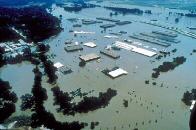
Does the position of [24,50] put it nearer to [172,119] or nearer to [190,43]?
[172,119]

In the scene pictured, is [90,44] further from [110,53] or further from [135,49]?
[135,49]

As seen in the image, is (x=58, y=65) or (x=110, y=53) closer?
(x=58, y=65)

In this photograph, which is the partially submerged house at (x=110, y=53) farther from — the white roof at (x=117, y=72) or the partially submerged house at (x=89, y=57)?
the white roof at (x=117, y=72)

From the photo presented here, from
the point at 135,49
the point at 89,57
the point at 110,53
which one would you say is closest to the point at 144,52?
the point at 135,49

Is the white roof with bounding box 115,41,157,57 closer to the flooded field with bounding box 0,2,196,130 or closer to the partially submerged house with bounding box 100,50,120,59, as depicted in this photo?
the flooded field with bounding box 0,2,196,130

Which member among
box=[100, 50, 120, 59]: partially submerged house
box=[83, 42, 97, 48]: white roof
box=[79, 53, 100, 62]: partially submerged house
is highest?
box=[83, 42, 97, 48]: white roof

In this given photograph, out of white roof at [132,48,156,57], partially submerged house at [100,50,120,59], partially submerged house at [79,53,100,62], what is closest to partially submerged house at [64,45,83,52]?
partially submerged house at [79,53,100,62]

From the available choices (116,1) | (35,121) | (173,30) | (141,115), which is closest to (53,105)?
(35,121)

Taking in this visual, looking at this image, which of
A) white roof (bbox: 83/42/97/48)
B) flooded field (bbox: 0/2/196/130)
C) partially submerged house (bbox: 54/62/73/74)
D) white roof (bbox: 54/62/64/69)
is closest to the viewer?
flooded field (bbox: 0/2/196/130)

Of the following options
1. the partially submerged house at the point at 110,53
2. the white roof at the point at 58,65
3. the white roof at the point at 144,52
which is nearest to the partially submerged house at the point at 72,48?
the partially submerged house at the point at 110,53

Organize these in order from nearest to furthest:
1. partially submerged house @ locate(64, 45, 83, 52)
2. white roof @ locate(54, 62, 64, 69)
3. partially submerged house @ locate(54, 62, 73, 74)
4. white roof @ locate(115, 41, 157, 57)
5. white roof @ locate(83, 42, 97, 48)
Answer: partially submerged house @ locate(54, 62, 73, 74), white roof @ locate(54, 62, 64, 69), white roof @ locate(115, 41, 157, 57), partially submerged house @ locate(64, 45, 83, 52), white roof @ locate(83, 42, 97, 48)
